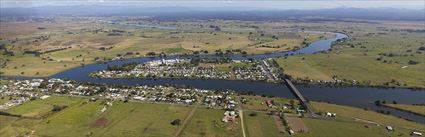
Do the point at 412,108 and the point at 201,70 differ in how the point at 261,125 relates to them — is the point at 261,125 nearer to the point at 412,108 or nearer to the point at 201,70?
the point at 412,108

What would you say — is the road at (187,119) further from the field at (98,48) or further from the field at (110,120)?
the field at (98,48)

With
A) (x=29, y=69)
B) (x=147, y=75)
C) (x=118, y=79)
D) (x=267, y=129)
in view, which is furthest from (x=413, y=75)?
(x=29, y=69)

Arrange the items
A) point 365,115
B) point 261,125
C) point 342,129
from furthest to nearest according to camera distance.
→ point 365,115 → point 261,125 → point 342,129

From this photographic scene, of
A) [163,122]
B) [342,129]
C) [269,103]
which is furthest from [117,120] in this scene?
[342,129]

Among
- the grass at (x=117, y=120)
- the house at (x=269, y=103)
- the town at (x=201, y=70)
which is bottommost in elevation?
the grass at (x=117, y=120)

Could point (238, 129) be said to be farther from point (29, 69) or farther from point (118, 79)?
point (29, 69)

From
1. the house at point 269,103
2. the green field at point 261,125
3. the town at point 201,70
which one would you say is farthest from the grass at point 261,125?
the town at point 201,70
